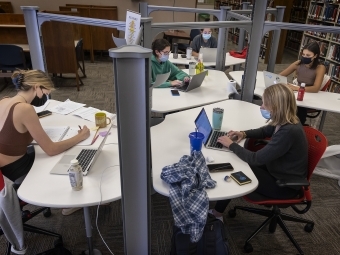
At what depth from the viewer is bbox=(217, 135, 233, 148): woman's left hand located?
5.88 ft

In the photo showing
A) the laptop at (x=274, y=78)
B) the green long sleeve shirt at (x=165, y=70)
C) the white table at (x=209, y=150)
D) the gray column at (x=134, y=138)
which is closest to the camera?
the gray column at (x=134, y=138)

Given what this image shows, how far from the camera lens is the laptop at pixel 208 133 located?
183 centimetres

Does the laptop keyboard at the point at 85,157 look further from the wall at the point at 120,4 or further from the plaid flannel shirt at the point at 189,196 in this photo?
the wall at the point at 120,4

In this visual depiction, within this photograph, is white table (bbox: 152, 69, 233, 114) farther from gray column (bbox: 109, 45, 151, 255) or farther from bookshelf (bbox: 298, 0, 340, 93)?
bookshelf (bbox: 298, 0, 340, 93)

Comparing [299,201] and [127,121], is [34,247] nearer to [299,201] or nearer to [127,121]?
[127,121]

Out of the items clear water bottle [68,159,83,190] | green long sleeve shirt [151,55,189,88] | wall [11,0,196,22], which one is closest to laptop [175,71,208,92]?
green long sleeve shirt [151,55,189,88]

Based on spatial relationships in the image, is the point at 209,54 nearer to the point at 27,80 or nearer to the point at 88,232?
the point at 27,80

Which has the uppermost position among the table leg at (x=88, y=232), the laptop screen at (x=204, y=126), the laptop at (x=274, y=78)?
the laptop at (x=274, y=78)

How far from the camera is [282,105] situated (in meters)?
1.71

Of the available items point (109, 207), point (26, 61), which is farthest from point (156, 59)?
point (26, 61)

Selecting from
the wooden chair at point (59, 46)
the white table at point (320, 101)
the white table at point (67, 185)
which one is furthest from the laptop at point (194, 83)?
the wooden chair at point (59, 46)

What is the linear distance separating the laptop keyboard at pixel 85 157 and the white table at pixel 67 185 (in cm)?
4

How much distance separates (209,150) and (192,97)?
3.01 feet

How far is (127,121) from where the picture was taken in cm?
110
